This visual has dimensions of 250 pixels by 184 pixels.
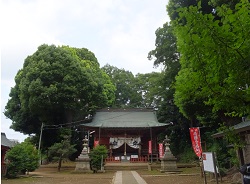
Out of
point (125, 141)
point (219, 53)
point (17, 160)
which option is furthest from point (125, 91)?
point (219, 53)

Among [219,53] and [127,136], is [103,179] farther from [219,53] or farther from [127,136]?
[127,136]

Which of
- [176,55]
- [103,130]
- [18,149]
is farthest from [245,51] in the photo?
[103,130]

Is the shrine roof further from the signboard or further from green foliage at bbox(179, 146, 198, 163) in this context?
the signboard

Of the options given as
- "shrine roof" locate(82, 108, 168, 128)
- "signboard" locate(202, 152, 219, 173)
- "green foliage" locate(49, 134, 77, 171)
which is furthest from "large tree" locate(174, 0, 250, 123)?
"shrine roof" locate(82, 108, 168, 128)

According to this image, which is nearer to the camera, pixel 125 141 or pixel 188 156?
pixel 188 156

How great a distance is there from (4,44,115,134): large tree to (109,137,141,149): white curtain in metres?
6.19

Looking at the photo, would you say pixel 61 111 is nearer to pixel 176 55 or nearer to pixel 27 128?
pixel 27 128

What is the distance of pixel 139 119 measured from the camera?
33.0m

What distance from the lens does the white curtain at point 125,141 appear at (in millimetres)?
28953

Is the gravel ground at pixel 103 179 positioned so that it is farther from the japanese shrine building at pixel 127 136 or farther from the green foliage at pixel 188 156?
the japanese shrine building at pixel 127 136

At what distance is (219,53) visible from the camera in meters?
4.34

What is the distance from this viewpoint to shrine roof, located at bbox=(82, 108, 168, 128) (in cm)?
2971

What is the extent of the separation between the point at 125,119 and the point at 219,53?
28997mm

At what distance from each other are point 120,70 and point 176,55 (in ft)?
94.3
